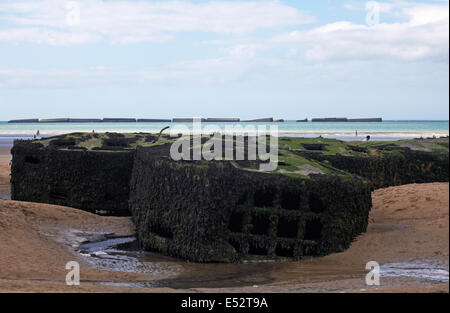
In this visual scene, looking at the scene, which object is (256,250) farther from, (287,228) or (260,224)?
(287,228)

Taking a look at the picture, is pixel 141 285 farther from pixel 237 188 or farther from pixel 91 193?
pixel 91 193

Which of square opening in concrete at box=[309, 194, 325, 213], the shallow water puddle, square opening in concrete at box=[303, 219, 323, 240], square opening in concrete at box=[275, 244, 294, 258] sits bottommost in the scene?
the shallow water puddle

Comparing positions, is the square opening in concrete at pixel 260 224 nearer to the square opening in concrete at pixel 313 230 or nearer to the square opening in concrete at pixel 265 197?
the square opening in concrete at pixel 265 197

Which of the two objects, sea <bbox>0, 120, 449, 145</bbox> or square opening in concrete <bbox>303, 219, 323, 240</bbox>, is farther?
sea <bbox>0, 120, 449, 145</bbox>

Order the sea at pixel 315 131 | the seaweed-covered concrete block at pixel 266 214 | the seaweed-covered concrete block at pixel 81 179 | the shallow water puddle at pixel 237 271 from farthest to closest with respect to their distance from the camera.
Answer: the sea at pixel 315 131
the seaweed-covered concrete block at pixel 81 179
the seaweed-covered concrete block at pixel 266 214
the shallow water puddle at pixel 237 271

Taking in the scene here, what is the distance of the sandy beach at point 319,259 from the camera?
25.5 feet

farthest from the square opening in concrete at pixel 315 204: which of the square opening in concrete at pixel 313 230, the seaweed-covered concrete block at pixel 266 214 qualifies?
the square opening in concrete at pixel 313 230

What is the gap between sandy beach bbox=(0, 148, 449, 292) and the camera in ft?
25.5

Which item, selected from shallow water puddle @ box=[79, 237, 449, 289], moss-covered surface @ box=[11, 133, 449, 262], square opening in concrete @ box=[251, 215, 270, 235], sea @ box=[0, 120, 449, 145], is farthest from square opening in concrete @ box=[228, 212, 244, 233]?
sea @ box=[0, 120, 449, 145]

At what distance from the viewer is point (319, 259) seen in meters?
9.80

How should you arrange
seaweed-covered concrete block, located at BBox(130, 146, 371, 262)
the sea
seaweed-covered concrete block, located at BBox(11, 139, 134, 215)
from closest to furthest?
seaweed-covered concrete block, located at BBox(130, 146, 371, 262) < seaweed-covered concrete block, located at BBox(11, 139, 134, 215) < the sea

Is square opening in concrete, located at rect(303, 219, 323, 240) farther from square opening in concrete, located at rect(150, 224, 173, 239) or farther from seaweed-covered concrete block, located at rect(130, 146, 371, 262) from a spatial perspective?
square opening in concrete, located at rect(150, 224, 173, 239)

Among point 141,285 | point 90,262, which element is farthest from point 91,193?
point 141,285
